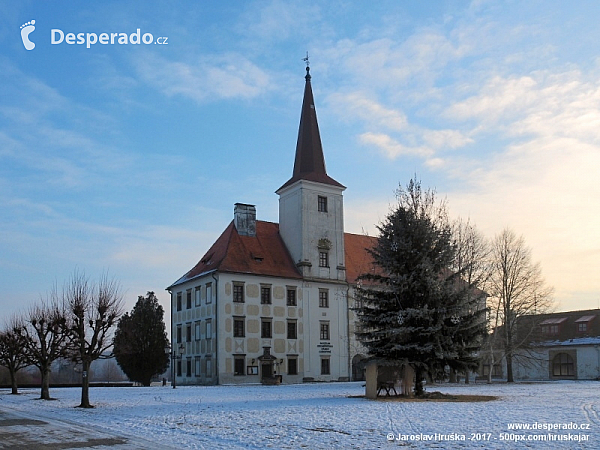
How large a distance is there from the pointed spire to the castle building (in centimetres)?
9

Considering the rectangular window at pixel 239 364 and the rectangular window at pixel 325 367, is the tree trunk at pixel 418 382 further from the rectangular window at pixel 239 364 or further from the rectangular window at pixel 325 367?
the rectangular window at pixel 325 367

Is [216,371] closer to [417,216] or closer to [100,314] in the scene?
[100,314]

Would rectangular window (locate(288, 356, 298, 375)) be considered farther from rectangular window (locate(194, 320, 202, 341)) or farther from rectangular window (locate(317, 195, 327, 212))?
rectangular window (locate(317, 195, 327, 212))

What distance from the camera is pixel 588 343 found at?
52.3 meters

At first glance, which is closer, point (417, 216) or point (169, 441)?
point (169, 441)

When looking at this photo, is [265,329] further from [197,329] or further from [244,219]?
[244,219]

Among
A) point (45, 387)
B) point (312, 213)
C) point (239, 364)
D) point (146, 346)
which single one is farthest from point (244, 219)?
point (45, 387)

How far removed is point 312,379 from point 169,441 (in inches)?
1550

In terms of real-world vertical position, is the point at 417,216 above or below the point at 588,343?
above

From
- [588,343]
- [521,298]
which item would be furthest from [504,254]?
[588,343]

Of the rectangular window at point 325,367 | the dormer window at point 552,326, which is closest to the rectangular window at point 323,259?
the rectangular window at point 325,367

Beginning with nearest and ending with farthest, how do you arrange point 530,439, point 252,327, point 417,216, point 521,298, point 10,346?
1. point 530,439
2. point 417,216
3. point 10,346
4. point 521,298
5. point 252,327

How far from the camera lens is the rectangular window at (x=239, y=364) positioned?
48.3m

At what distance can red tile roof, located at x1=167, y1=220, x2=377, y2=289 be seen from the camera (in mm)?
50312
